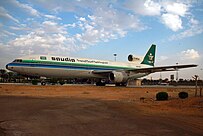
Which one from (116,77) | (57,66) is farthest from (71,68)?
(116,77)

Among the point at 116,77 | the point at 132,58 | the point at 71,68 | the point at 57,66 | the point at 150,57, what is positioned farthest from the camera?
the point at 150,57

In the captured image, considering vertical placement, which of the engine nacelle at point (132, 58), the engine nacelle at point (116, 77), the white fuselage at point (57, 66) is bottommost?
the engine nacelle at point (116, 77)

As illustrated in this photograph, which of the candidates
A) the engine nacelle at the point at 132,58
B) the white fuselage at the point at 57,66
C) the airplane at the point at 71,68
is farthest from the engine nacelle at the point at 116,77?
the engine nacelle at the point at 132,58

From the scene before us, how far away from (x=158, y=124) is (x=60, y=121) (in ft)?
10.6

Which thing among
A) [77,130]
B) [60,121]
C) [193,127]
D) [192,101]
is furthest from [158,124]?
[192,101]

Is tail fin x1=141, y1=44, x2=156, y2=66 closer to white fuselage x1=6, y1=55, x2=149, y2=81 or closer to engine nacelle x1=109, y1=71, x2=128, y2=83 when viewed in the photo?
white fuselage x1=6, y1=55, x2=149, y2=81

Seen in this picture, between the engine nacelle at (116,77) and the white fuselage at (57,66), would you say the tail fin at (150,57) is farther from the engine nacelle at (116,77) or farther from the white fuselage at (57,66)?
the engine nacelle at (116,77)

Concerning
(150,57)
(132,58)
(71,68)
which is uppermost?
(150,57)

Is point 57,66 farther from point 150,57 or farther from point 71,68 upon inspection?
point 150,57

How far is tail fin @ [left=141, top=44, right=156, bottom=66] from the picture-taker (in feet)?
168

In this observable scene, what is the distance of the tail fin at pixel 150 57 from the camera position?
168ft

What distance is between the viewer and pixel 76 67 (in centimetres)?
3575

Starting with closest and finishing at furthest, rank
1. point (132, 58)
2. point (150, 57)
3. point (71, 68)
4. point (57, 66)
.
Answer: point (57, 66), point (71, 68), point (132, 58), point (150, 57)

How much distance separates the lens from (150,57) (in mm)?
52094
